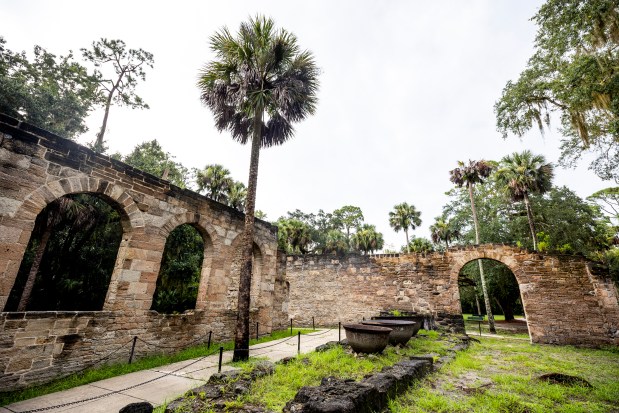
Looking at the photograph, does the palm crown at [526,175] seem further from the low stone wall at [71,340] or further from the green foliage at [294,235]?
the low stone wall at [71,340]

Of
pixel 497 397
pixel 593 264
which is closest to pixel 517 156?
pixel 593 264

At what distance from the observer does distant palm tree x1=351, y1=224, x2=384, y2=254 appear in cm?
2928

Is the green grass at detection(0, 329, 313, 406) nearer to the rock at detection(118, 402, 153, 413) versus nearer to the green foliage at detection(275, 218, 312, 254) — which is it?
the rock at detection(118, 402, 153, 413)

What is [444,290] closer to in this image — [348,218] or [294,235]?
[294,235]

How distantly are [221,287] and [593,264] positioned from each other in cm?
1486

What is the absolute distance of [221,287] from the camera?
8484 mm

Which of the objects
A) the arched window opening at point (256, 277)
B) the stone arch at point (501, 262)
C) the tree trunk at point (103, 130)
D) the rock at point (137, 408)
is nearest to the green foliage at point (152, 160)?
the tree trunk at point (103, 130)

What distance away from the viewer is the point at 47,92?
12.5 m

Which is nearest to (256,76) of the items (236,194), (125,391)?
(125,391)

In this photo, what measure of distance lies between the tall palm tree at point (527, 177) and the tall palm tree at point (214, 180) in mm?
19527

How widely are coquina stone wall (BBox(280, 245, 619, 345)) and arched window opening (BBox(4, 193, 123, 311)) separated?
822 cm

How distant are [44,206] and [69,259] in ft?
29.7

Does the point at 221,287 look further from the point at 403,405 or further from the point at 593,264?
the point at 593,264

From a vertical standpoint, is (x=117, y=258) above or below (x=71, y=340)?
above
